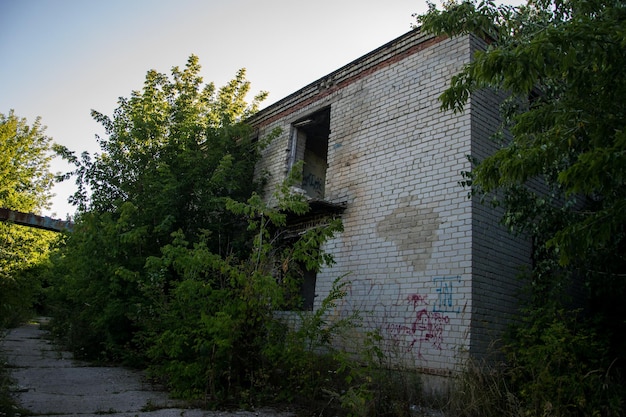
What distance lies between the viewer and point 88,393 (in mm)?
4941

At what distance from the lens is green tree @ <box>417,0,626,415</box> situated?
9.27 feet

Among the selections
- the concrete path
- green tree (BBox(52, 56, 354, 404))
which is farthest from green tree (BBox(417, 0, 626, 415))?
the concrete path

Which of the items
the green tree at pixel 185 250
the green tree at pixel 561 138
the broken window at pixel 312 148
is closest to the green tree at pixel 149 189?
the green tree at pixel 185 250

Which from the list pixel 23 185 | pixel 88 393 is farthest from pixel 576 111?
pixel 23 185

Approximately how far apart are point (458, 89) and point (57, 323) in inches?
498

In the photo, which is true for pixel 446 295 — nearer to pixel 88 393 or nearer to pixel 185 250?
pixel 185 250

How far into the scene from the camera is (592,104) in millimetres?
3408

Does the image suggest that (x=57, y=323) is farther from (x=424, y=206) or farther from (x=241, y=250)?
(x=424, y=206)

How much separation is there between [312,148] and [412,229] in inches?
185

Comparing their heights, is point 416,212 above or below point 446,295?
above

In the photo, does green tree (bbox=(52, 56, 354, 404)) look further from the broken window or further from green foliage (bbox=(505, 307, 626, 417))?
green foliage (bbox=(505, 307, 626, 417))

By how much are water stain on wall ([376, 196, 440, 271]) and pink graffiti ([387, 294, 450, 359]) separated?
0.47 meters

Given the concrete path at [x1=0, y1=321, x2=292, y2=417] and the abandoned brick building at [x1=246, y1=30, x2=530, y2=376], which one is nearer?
the concrete path at [x1=0, y1=321, x2=292, y2=417]

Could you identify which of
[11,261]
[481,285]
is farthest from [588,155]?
[11,261]
